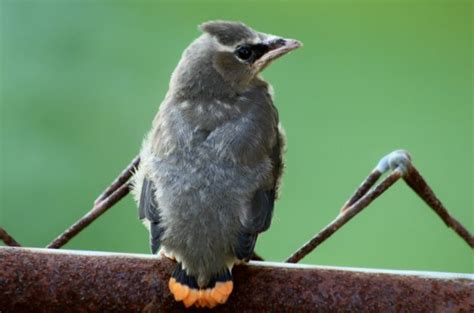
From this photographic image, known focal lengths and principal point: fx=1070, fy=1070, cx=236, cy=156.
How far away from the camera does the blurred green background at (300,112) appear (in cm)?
527

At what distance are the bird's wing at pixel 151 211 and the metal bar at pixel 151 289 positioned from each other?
0.54m

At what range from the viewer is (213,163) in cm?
318

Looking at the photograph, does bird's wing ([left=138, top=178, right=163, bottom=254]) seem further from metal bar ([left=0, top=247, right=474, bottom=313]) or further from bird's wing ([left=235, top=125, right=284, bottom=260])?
metal bar ([left=0, top=247, right=474, bottom=313])

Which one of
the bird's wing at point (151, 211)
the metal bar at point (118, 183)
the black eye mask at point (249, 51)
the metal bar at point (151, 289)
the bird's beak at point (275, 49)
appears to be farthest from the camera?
the black eye mask at point (249, 51)

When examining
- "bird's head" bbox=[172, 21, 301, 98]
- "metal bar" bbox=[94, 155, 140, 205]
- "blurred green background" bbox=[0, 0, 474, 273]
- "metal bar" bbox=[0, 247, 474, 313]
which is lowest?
"blurred green background" bbox=[0, 0, 474, 273]

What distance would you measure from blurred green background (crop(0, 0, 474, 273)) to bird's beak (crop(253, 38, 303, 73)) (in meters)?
1.52

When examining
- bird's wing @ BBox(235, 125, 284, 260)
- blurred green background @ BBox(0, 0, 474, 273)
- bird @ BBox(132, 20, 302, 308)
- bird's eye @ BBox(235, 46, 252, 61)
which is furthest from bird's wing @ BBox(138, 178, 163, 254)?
blurred green background @ BBox(0, 0, 474, 273)

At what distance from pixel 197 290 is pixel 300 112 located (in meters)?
2.84

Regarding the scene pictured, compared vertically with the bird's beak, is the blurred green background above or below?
below

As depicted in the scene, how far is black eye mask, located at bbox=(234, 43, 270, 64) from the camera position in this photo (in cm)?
370

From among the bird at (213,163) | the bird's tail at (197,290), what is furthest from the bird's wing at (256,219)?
the bird's tail at (197,290)

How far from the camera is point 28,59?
5770mm

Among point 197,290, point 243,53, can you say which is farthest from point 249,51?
point 197,290

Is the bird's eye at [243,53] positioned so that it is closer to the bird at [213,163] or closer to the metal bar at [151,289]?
the bird at [213,163]
